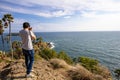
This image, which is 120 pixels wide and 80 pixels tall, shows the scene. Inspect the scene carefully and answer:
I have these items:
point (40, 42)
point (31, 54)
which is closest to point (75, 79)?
point (31, 54)

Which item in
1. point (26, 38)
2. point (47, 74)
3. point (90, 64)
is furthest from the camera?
point (90, 64)

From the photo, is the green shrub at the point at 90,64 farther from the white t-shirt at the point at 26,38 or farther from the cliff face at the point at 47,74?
the white t-shirt at the point at 26,38

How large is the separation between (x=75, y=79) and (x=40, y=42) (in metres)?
47.6

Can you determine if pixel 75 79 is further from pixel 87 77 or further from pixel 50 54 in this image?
pixel 50 54

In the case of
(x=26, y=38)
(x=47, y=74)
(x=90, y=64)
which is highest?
(x=26, y=38)

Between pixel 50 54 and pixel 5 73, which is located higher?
pixel 5 73

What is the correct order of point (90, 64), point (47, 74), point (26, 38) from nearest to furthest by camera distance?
point (26, 38), point (47, 74), point (90, 64)

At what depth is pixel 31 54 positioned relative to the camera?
7.08 meters

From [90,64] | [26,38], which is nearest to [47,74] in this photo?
[26,38]

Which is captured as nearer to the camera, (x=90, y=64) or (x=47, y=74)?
(x=47, y=74)

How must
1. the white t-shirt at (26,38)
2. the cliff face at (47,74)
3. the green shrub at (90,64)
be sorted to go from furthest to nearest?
the green shrub at (90,64)
the cliff face at (47,74)
the white t-shirt at (26,38)

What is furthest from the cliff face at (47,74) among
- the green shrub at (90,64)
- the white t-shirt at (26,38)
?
the green shrub at (90,64)

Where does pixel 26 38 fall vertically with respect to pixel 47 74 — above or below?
above

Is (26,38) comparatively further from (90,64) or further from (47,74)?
(90,64)
